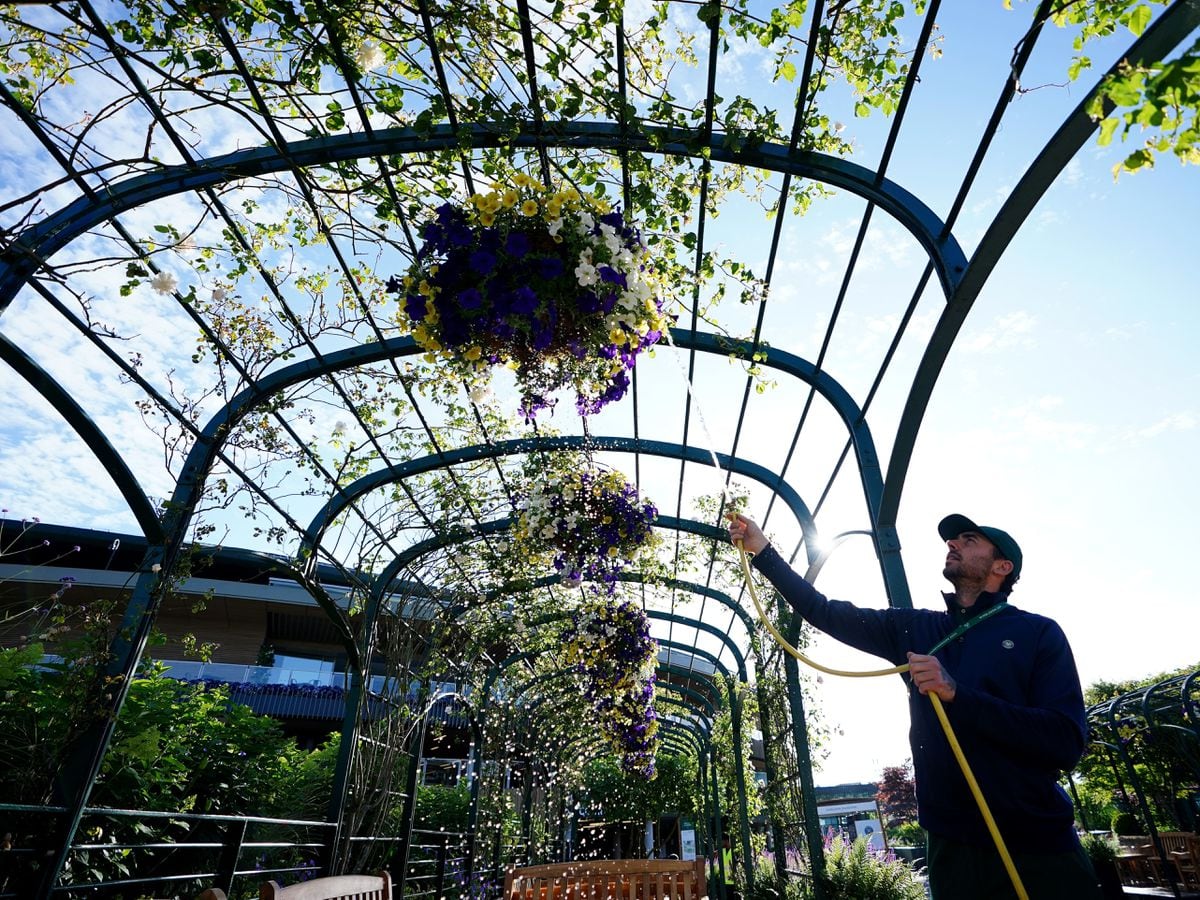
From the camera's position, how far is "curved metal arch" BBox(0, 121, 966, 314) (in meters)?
2.55

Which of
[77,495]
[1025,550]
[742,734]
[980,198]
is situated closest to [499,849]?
[742,734]

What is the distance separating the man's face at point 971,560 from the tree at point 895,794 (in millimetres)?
37580

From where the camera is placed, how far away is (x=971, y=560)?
210 centimetres

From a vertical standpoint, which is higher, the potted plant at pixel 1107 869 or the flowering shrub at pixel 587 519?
the flowering shrub at pixel 587 519

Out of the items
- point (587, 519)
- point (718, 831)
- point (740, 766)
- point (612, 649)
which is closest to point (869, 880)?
point (612, 649)

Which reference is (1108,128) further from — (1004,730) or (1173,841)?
(1173,841)

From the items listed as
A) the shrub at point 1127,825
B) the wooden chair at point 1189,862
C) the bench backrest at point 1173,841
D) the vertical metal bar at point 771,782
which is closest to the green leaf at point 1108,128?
the vertical metal bar at point 771,782

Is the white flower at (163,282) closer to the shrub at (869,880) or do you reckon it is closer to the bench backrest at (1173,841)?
the shrub at (869,880)

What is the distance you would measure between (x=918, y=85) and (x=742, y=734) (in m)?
8.93

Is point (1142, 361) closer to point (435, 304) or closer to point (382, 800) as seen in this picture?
point (435, 304)

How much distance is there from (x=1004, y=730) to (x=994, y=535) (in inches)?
28.3

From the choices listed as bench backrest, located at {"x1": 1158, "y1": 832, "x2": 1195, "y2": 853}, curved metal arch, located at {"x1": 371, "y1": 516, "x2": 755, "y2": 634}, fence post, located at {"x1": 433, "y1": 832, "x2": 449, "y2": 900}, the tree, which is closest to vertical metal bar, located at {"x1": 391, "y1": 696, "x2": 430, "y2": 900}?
fence post, located at {"x1": 433, "y1": 832, "x2": 449, "y2": 900}

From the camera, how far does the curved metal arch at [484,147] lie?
2.55m

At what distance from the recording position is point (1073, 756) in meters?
1.61
